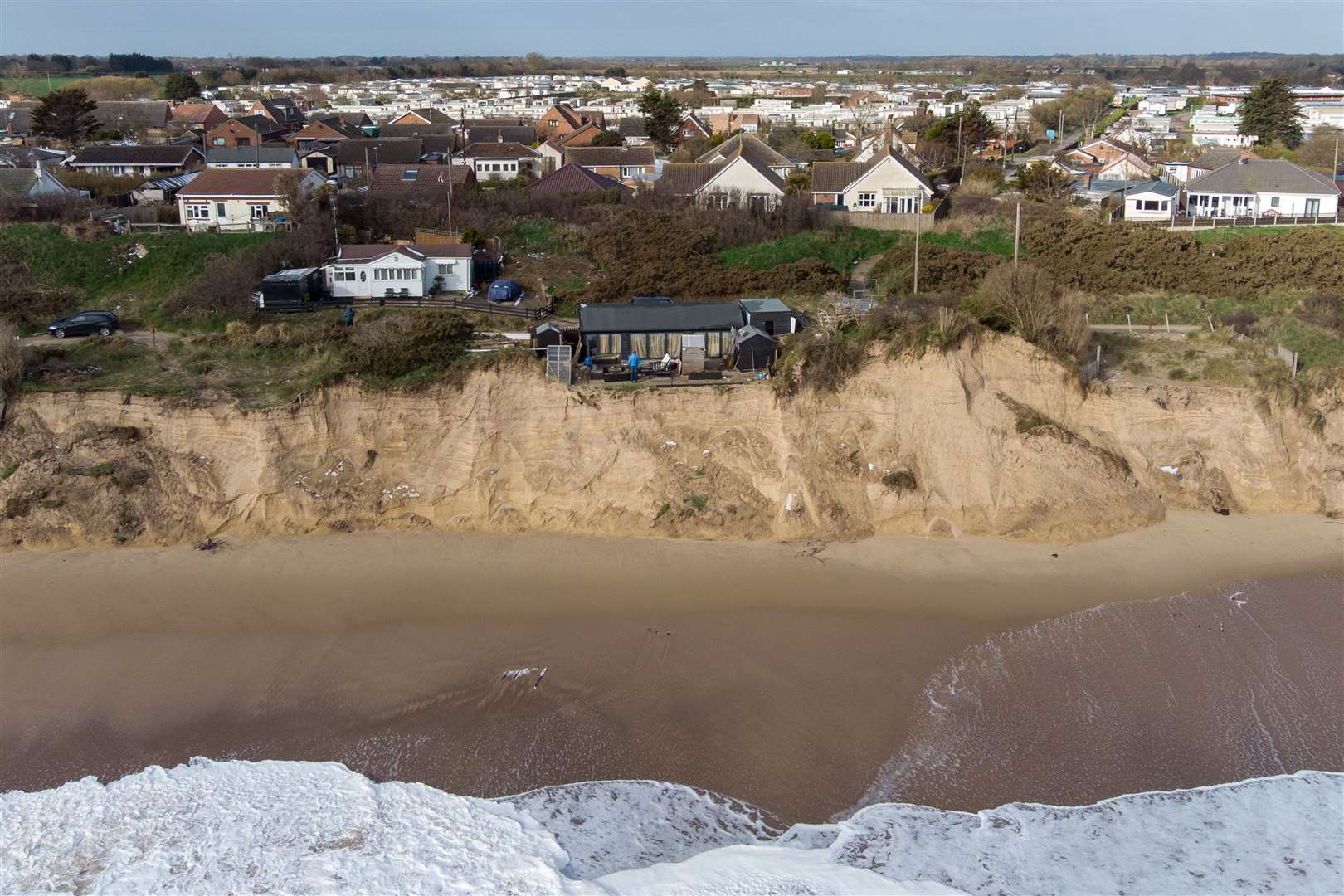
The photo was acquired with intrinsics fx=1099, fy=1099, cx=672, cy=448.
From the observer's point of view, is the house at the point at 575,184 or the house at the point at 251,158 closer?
the house at the point at 575,184

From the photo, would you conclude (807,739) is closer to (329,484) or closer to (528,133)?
(329,484)

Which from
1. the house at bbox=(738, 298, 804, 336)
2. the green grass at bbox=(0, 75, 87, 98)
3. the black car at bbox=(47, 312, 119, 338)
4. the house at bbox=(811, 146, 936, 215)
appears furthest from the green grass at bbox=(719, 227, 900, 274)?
the green grass at bbox=(0, 75, 87, 98)

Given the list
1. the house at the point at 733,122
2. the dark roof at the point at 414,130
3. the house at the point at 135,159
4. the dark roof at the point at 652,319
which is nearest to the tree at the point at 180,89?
the dark roof at the point at 414,130

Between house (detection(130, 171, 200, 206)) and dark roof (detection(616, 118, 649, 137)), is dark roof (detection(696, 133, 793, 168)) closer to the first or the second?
dark roof (detection(616, 118, 649, 137))

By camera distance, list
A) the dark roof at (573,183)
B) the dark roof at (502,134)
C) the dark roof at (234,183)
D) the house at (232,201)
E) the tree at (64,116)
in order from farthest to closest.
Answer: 1. the dark roof at (502,134)
2. the tree at (64,116)
3. the dark roof at (573,183)
4. the dark roof at (234,183)
5. the house at (232,201)

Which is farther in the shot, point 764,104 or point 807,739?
point 764,104

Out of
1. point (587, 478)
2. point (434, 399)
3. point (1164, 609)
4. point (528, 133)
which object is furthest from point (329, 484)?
point (528, 133)

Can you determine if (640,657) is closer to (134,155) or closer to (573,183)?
(573,183)

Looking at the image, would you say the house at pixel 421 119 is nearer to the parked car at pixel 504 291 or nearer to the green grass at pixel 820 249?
the green grass at pixel 820 249
